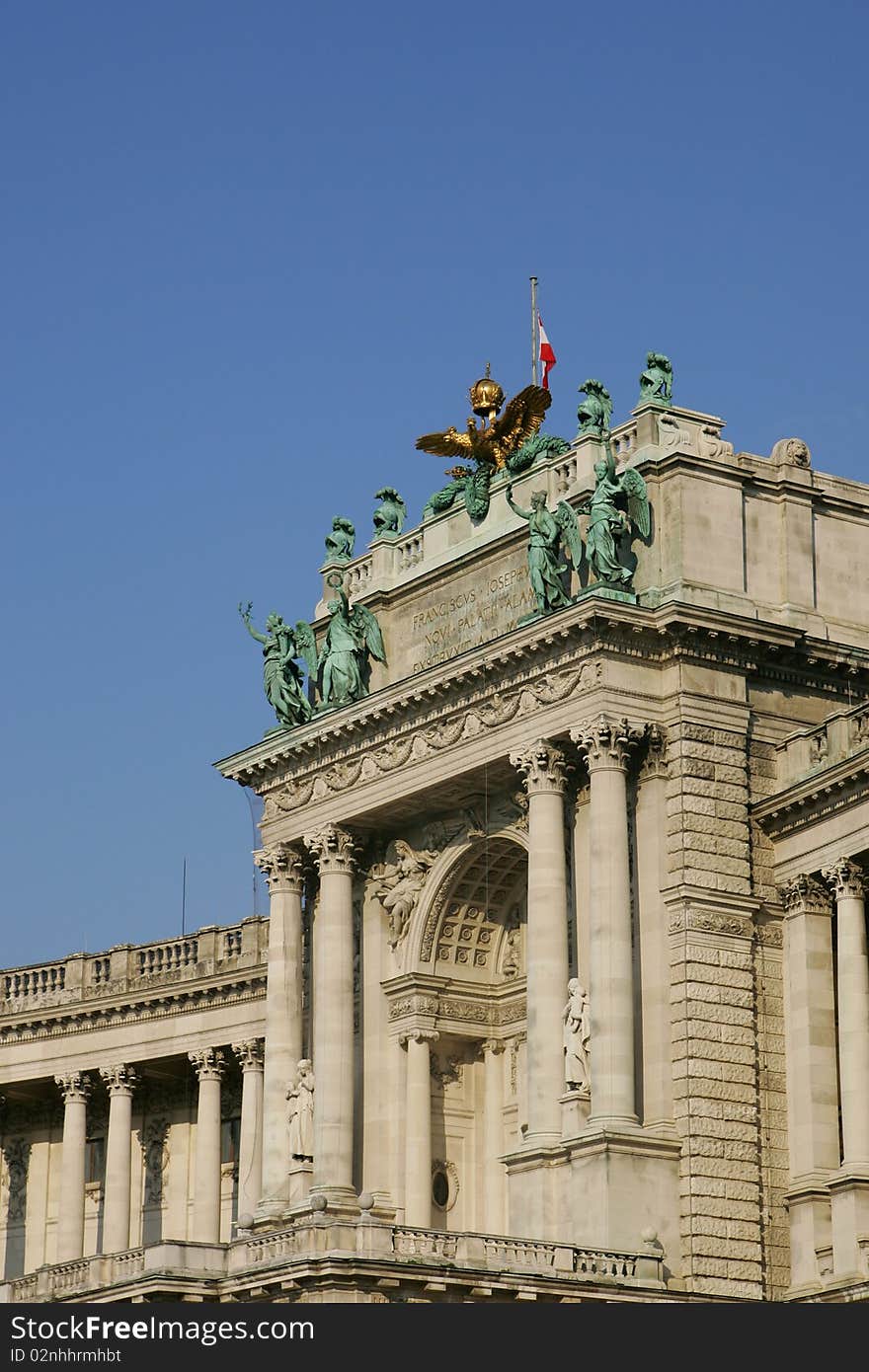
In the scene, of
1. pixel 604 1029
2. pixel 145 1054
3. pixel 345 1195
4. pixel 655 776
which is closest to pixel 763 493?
pixel 655 776

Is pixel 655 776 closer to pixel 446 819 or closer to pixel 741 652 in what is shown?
pixel 741 652

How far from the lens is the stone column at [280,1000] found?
213ft

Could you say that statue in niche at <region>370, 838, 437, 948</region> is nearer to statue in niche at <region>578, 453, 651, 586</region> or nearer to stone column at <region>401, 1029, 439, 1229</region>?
stone column at <region>401, 1029, 439, 1229</region>

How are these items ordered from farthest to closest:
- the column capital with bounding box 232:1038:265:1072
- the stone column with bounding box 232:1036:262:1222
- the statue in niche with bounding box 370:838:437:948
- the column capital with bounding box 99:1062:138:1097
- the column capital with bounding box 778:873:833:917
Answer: the column capital with bounding box 99:1062:138:1097 → the column capital with bounding box 232:1038:265:1072 → the stone column with bounding box 232:1036:262:1222 → the statue in niche with bounding box 370:838:437:948 → the column capital with bounding box 778:873:833:917

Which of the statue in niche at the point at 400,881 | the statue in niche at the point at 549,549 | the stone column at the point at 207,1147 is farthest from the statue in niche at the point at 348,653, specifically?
the stone column at the point at 207,1147

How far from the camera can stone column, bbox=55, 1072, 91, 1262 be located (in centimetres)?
7600

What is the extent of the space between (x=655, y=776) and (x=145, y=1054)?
930 inches

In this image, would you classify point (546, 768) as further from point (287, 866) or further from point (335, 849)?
point (287, 866)

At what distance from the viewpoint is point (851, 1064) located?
183ft

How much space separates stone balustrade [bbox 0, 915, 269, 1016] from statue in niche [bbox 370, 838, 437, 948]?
1021cm

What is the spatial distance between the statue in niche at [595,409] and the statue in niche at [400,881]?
34.2 ft

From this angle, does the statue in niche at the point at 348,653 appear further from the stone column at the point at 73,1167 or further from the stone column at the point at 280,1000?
the stone column at the point at 73,1167

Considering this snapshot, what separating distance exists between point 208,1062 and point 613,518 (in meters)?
23.9

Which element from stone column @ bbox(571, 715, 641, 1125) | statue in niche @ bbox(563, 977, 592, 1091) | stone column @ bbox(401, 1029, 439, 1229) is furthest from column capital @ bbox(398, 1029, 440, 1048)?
stone column @ bbox(571, 715, 641, 1125)
